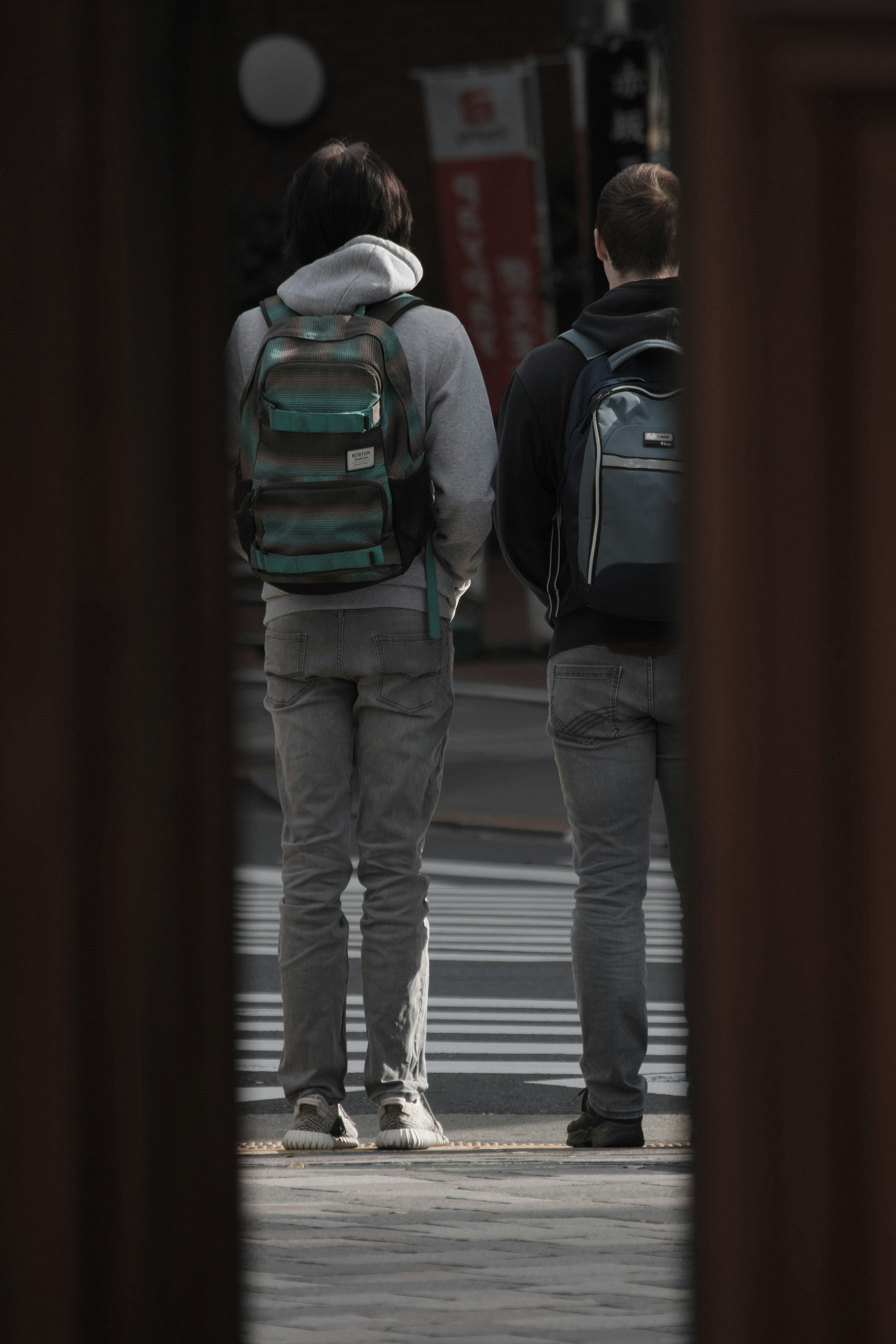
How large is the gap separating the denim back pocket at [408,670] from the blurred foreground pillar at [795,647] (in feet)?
7.20

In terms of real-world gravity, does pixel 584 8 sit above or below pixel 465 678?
above

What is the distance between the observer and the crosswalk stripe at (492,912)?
7.11m

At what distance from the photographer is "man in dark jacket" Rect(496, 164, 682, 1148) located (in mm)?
3678

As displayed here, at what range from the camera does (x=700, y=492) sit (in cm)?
142

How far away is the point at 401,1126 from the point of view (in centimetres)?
372

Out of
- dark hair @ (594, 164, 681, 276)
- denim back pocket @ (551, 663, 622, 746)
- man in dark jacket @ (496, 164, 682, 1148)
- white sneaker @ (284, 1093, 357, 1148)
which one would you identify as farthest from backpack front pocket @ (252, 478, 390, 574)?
white sneaker @ (284, 1093, 357, 1148)

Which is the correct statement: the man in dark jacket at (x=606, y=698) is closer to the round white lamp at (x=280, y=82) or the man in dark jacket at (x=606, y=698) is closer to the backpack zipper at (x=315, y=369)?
the backpack zipper at (x=315, y=369)

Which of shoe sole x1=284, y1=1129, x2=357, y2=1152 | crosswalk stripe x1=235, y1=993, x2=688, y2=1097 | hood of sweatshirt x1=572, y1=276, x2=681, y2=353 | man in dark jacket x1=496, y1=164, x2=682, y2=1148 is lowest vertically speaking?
crosswalk stripe x1=235, y1=993, x2=688, y2=1097

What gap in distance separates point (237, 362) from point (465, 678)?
539 inches

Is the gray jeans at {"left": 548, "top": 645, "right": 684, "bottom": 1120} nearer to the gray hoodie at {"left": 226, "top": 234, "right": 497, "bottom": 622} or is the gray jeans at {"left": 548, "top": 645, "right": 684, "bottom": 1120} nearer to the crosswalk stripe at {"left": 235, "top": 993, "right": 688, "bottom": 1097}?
the gray hoodie at {"left": 226, "top": 234, "right": 497, "bottom": 622}

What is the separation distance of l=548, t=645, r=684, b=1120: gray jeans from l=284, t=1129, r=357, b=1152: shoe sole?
50cm

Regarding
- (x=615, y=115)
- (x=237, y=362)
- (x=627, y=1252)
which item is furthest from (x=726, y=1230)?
(x=615, y=115)

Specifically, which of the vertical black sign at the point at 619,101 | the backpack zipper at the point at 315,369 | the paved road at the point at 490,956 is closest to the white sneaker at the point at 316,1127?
the paved road at the point at 490,956

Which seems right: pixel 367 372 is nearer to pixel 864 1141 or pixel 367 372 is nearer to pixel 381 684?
pixel 381 684
